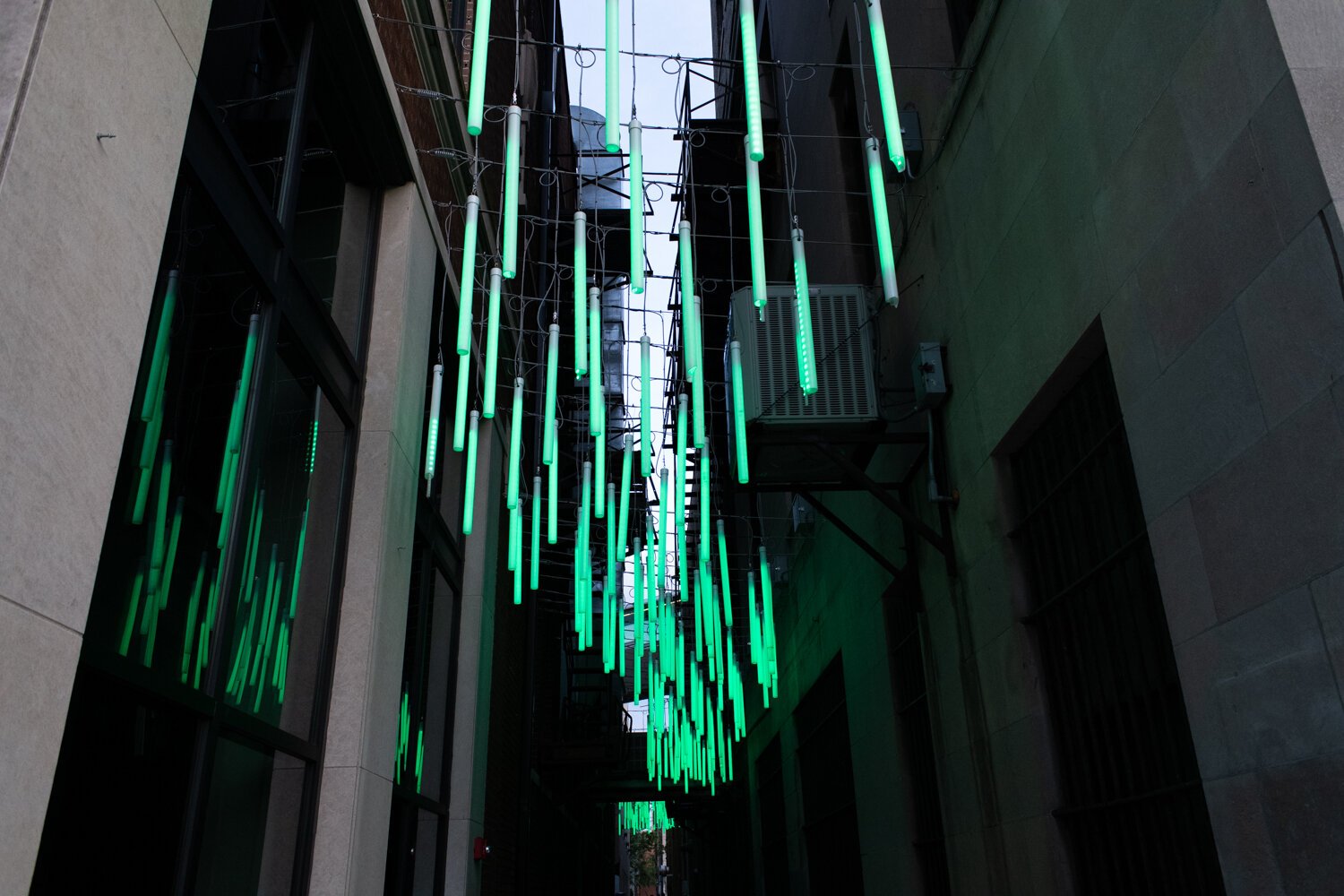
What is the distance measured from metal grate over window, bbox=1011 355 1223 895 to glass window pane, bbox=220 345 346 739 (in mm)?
5415

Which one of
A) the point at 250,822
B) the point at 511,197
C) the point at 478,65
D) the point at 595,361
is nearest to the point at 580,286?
the point at 595,361

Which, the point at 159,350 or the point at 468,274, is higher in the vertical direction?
the point at 468,274

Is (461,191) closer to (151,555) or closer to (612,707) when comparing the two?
(151,555)

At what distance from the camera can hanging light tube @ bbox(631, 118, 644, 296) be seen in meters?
5.34

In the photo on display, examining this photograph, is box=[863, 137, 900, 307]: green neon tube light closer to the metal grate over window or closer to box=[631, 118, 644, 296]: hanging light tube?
box=[631, 118, 644, 296]: hanging light tube

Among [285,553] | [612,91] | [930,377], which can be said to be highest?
[930,377]

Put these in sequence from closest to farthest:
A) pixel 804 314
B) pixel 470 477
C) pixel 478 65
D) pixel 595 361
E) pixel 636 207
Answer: pixel 478 65 < pixel 636 207 < pixel 804 314 < pixel 595 361 < pixel 470 477

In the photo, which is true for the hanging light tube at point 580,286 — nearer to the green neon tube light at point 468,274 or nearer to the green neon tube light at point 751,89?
the green neon tube light at point 468,274

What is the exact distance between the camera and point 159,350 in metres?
4.54

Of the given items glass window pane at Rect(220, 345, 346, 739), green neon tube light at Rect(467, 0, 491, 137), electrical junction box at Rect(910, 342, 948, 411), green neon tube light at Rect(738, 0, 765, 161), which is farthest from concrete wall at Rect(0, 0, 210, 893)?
electrical junction box at Rect(910, 342, 948, 411)

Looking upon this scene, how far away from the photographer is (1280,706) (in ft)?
14.4

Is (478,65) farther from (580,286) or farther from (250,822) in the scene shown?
(250,822)

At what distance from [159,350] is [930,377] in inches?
271

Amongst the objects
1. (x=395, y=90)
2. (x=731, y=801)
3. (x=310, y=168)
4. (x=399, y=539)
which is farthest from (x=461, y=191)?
(x=731, y=801)
